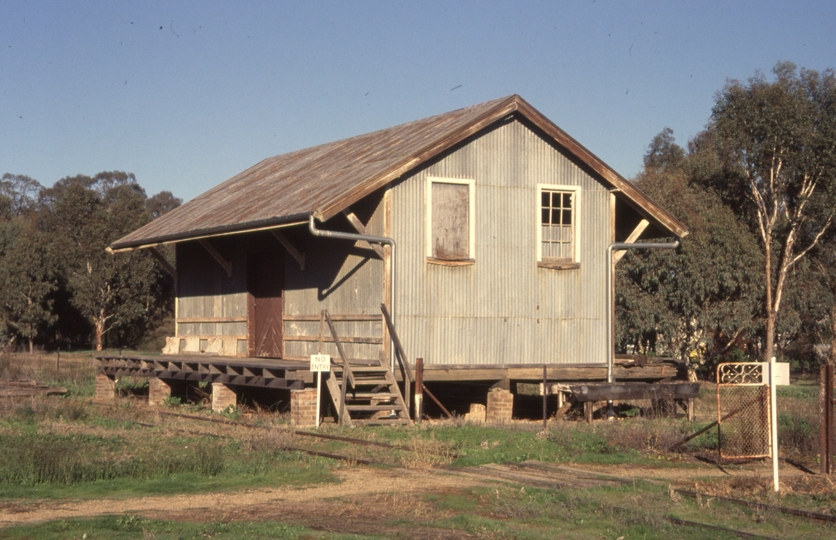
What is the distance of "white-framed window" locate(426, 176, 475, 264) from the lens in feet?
64.6

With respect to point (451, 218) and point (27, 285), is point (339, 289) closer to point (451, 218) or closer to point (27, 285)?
point (451, 218)

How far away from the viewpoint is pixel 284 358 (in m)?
22.1

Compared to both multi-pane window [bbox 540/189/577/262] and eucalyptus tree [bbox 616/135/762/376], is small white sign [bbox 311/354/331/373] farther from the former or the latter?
eucalyptus tree [bbox 616/135/762/376]

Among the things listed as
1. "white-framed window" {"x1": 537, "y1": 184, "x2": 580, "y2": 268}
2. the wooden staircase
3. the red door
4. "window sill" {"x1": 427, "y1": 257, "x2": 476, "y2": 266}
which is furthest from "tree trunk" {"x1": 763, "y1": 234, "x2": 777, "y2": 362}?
the wooden staircase

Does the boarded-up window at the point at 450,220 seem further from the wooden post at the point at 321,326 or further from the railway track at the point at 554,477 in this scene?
the railway track at the point at 554,477

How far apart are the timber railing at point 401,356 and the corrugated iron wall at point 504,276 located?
0.31m

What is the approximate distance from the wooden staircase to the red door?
3.03 meters

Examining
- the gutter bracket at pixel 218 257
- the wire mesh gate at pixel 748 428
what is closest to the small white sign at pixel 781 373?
the wire mesh gate at pixel 748 428

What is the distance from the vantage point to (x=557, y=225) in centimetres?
2114

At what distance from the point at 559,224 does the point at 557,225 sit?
0.06 meters

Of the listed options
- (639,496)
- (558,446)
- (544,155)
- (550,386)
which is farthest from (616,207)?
(639,496)

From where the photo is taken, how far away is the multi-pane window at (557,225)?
68.7ft

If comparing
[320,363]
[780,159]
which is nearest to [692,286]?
[780,159]

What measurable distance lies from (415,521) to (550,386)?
1030 cm
